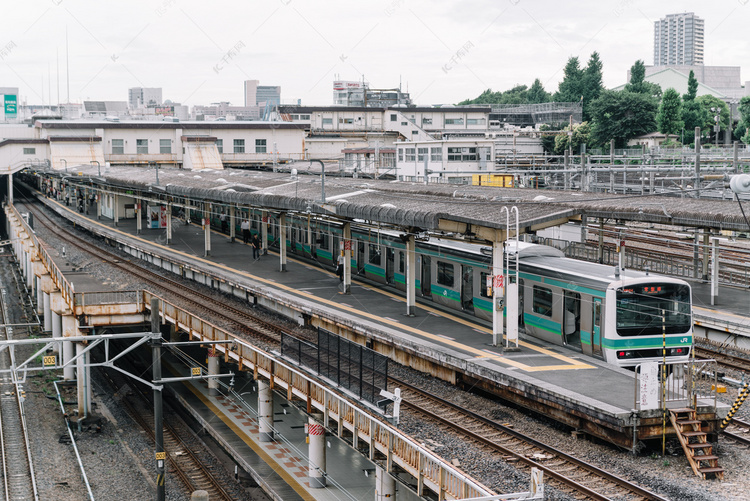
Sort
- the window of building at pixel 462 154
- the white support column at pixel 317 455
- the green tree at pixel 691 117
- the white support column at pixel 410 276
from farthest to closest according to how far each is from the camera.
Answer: the green tree at pixel 691 117 → the window of building at pixel 462 154 → the white support column at pixel 410 276 → the white support column at pixel 317 455

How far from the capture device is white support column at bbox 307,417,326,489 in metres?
15.7

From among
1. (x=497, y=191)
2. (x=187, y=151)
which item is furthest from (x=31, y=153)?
(x=497, y=191)

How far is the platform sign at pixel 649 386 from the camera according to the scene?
12.8m

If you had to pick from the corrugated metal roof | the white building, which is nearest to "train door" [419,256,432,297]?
the corrugated metal roof

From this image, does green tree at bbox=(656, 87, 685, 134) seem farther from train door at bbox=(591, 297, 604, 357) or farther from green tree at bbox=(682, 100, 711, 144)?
train door at bbox=(591, 297, 604, 357)

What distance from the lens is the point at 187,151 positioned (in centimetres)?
6219

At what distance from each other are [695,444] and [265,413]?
378 inches

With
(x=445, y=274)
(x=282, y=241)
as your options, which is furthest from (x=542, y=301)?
(x=282, y=241)

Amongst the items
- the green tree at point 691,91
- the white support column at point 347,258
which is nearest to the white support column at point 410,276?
the white support column at point 347,258

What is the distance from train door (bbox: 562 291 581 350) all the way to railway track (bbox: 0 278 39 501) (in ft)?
35.6

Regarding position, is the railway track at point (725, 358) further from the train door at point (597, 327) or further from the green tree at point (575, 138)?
the green tree at point (575, 138)

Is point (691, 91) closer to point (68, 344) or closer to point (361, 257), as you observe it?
point (361, 257)

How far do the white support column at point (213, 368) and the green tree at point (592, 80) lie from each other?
69.7 m

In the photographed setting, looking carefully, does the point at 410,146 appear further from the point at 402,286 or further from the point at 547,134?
the point at 402,286
